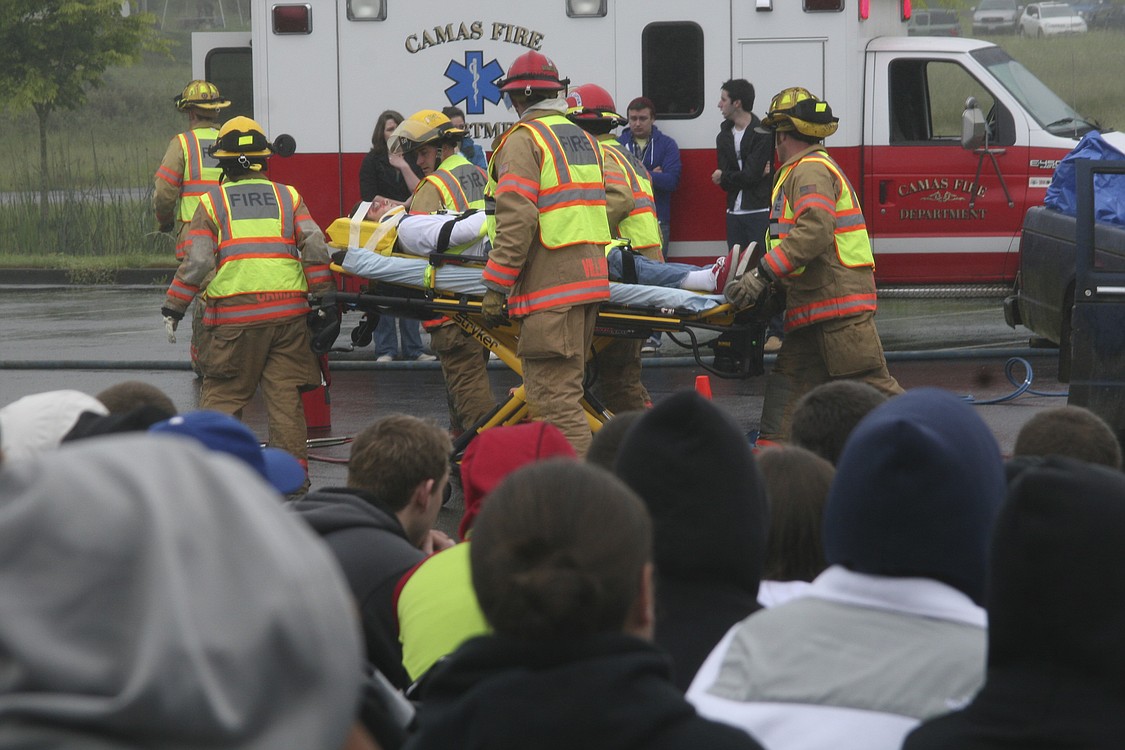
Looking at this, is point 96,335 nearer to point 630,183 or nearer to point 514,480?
point 630,183

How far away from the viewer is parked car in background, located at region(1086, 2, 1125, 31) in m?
38.1

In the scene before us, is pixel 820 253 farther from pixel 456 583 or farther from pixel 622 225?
pixel 456 583

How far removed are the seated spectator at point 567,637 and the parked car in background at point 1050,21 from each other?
123 feet

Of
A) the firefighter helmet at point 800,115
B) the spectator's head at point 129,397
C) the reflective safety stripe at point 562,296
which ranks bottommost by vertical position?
the spectator's head at point 129,397

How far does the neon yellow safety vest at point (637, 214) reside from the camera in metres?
8.08

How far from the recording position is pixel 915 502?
Answer: 7.55 feet

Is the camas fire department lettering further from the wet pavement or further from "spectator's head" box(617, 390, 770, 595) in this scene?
"spectator's head" box(617, 390, 770, 595)

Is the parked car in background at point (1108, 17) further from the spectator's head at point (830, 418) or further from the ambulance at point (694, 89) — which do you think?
the spectator's head at point (830, 418)

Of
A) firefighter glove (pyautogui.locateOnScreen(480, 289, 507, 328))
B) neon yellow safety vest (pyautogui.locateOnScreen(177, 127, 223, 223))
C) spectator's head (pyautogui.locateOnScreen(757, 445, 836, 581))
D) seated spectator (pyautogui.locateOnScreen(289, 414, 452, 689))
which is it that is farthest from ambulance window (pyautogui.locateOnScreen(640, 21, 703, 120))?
spectator's head (pyautogui.locateOnScreen(757, 445, 836, 581))

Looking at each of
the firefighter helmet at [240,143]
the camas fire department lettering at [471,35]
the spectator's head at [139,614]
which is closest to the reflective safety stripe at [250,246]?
the firefighter helmet at [240,143]

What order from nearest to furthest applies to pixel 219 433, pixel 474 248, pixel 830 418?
pixel 219 433, pixel 830 418, pixel 474 248

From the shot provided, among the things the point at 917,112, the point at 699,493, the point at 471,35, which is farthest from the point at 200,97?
the point at 699,493

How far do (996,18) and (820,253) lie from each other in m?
34.9

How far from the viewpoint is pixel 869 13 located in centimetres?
1133
